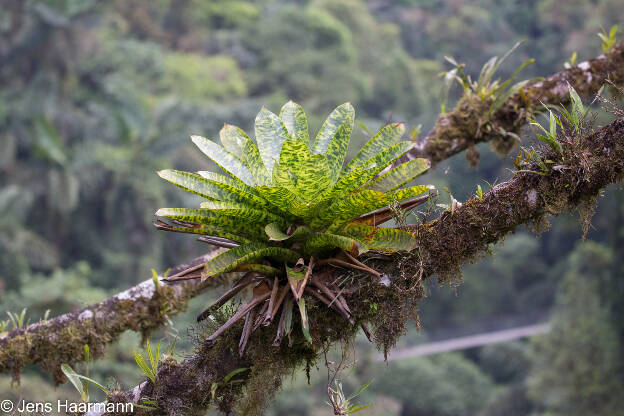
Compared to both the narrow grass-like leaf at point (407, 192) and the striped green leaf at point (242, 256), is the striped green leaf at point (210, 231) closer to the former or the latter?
the striped green leaf at point (242, 256)

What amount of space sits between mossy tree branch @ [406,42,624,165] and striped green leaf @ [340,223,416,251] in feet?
3.24

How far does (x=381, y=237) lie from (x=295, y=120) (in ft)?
1.69

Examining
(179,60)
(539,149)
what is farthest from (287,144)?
(179,60)

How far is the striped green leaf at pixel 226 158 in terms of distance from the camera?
5.63ft

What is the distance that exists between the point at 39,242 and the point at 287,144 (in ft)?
43.8

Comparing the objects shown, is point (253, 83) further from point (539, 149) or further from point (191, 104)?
point (539, 149)

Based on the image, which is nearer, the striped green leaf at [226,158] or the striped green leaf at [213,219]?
the striped green leaf at [213,219]

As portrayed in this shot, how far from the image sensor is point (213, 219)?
158 centimetres

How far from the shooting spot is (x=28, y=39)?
43.6ft

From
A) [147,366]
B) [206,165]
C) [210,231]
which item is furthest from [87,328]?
[206,165]

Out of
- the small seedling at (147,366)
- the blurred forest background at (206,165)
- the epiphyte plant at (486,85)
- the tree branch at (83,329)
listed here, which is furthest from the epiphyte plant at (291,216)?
the blurred forest background at (206,165)

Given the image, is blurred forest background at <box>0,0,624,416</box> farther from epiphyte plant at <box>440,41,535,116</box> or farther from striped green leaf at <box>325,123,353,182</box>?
striped green leaf at <box>325,123,353,182</box>

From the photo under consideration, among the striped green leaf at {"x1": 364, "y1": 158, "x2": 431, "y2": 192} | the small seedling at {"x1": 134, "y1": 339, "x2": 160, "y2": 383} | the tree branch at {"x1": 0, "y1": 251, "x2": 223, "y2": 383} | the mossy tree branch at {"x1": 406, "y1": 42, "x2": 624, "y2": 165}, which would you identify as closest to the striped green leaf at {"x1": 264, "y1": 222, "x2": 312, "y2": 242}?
the striped green leaf at {"x1": 364, "y1": 158, "x2": 431, "y2": 192}

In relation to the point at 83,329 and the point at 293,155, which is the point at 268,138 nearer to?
the point at 293,155
